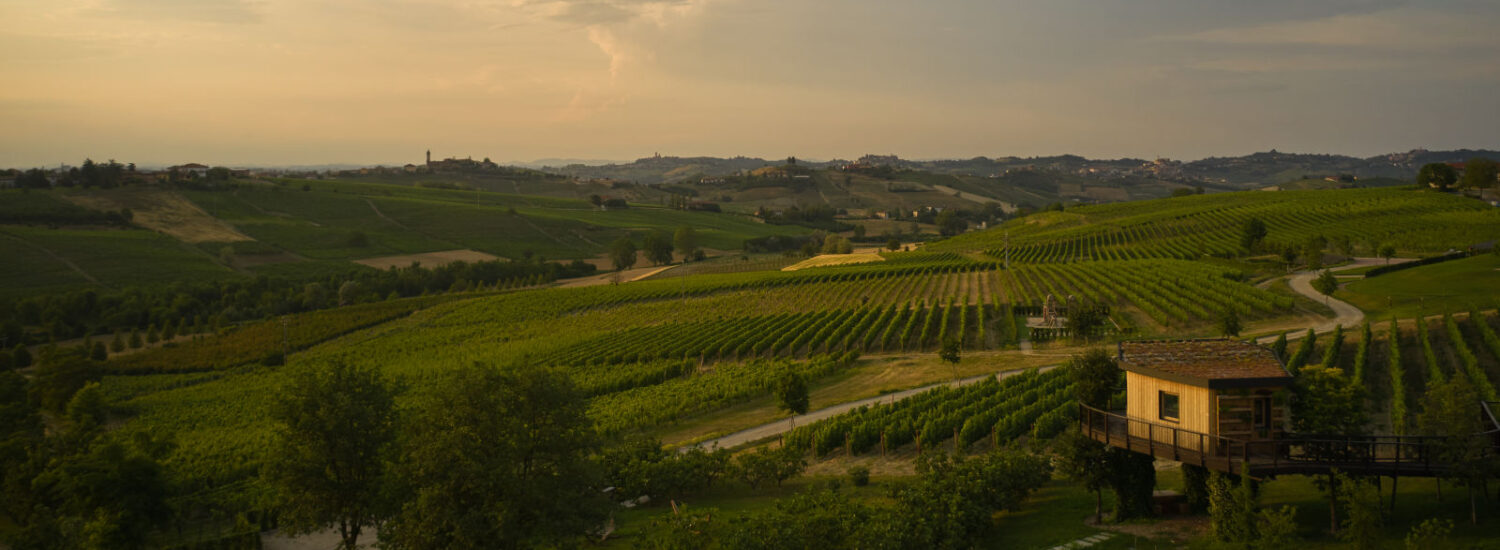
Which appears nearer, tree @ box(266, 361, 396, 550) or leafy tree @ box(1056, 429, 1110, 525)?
leafy tree @ box(1056, 429, 1110, 525)

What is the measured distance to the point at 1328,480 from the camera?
761 inches

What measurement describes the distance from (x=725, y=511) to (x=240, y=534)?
1654 centimetres

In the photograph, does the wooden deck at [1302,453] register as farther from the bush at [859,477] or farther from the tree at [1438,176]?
the tree at [1438,176]

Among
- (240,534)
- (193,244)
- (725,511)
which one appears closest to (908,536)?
(725,511)

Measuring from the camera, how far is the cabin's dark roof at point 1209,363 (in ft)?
62.5

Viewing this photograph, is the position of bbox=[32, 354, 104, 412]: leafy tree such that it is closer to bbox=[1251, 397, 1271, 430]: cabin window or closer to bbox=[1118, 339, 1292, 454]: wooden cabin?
bbox=[1118, 339, 1292, 454]: wooden cabin

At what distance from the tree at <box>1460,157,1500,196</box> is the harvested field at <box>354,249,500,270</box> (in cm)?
14045

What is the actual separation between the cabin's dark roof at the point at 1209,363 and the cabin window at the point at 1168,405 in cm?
58

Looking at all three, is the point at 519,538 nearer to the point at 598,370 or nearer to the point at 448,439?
the point at 448,439

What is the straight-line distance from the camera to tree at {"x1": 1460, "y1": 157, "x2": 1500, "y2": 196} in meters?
120

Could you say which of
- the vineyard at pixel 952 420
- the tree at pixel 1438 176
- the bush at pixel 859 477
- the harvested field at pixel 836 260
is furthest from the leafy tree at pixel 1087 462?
the tree at pixel 1438 176

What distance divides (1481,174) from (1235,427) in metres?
134

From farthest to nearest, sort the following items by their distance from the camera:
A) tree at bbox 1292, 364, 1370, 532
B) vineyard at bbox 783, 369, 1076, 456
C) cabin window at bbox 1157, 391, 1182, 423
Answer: vineyard at bbox 783, 369, 1076, 456
cabin window at bbox 1157, 391, 1182, 423
tree at bbox 1292, 364, 1370, 532

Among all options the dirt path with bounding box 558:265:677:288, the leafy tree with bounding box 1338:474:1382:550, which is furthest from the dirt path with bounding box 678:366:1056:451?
the dirt path with bounding box 558:265:677:288
